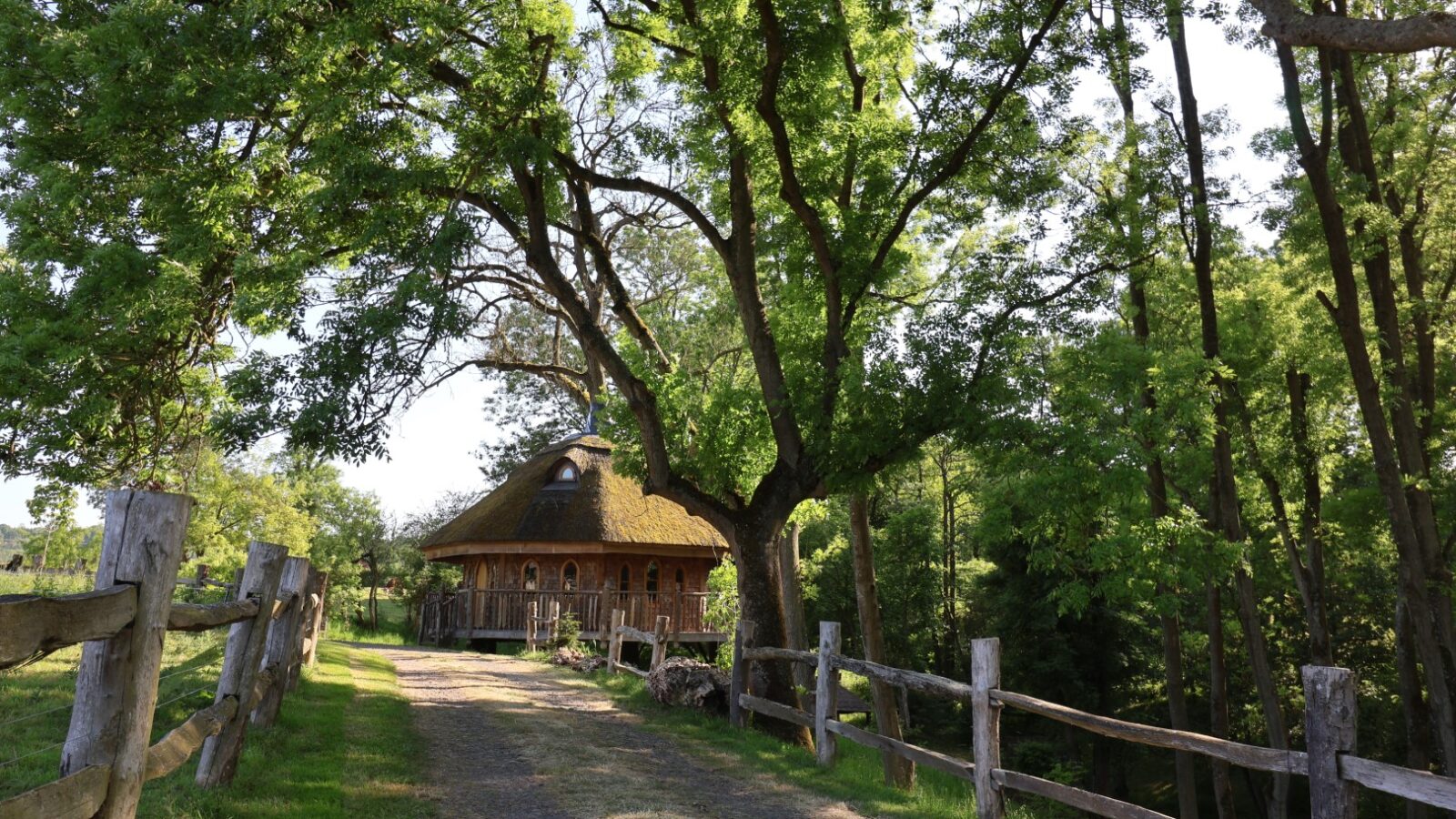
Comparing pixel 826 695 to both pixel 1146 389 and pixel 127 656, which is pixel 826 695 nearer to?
pixel 127 656

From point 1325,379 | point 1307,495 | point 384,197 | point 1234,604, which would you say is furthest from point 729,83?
point 1234,604

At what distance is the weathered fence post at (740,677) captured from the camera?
13516mm

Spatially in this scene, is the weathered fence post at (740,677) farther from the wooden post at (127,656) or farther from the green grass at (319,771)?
the wooden post at (127,656)

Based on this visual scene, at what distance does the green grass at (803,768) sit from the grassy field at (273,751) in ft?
10.9

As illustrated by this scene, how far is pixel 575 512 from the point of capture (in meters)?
29.9

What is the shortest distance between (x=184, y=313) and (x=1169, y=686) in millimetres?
17807

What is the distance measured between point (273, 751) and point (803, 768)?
521 centimetres

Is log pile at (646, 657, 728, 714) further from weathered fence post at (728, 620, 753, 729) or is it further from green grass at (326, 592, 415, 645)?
green grass at (326, 592, 415, 645)

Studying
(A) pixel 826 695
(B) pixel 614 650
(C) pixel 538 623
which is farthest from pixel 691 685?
(C) pixel 538 623

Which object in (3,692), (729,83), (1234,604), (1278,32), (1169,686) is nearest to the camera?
(1278,32)

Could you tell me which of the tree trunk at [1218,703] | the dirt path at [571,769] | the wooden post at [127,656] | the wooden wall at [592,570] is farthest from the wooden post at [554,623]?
the wooden post at [127,656]

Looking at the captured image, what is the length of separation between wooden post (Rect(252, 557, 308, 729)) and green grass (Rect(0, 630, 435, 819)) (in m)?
0.25

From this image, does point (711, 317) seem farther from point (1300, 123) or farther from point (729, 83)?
point (1300, 123)

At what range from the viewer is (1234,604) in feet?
95.2
